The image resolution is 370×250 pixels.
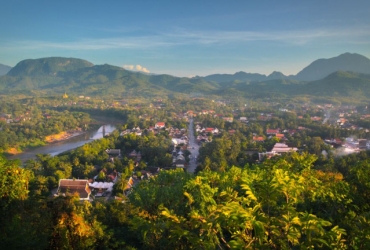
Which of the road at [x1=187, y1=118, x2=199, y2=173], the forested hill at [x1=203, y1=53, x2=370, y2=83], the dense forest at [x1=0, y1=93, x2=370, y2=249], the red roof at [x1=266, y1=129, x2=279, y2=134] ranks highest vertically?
the forested hill at [x1=203, y1=53, x2=370, y2=83]

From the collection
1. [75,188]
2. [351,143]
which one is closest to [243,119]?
[351,143]

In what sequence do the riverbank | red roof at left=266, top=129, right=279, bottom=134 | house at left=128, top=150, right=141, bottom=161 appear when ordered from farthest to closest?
the riverbank, red roof at left=266, top=129, right=279, bottom=134, house at left=128, top=150, right=141, bottom=161

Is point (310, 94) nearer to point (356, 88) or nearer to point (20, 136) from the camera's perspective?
point (356, 88)

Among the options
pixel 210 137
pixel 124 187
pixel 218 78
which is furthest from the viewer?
pixel 218 78

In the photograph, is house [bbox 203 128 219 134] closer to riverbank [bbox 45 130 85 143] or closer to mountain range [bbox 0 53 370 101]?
riverbank [bbox 45 130 85 143]

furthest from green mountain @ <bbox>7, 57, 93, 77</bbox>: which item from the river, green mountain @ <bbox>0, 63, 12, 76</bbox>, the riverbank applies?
the river

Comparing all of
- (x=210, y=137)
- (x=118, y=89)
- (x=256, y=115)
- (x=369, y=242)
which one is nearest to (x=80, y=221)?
(x=369, y=242)
